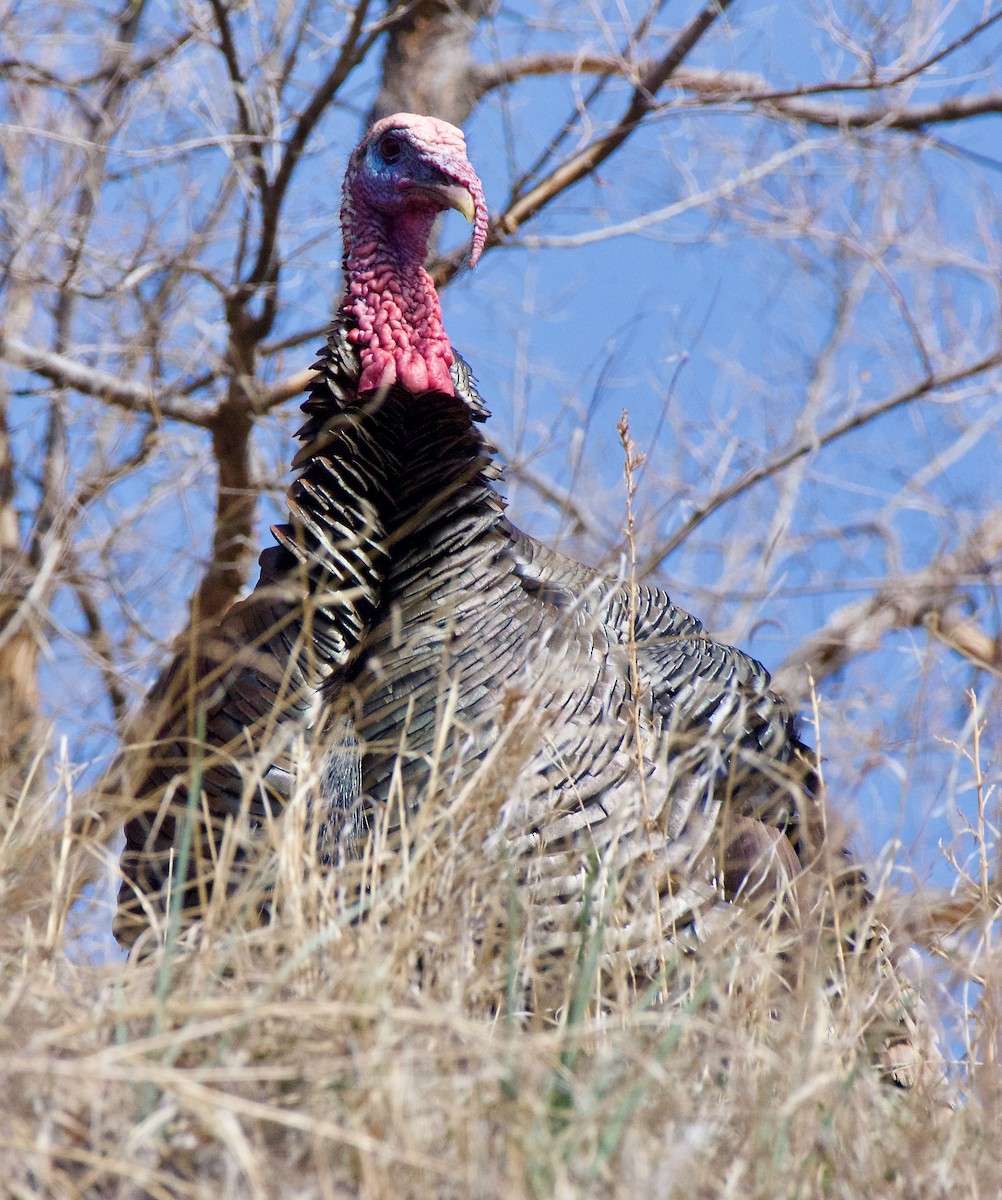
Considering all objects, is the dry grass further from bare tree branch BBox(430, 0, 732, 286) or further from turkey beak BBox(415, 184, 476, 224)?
bare tree branch BBox(430, 0, 732, 286)

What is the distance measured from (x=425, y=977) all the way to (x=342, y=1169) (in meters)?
0.44

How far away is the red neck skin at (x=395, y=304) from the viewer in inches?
130

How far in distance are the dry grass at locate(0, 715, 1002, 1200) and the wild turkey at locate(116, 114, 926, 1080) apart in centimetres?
34

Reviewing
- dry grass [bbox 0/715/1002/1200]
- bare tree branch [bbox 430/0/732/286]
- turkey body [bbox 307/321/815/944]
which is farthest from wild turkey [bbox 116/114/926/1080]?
bare tree branch [bbox 430/0/732/286]

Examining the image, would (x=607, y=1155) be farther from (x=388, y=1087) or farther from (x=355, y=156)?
(x=355, y=156)

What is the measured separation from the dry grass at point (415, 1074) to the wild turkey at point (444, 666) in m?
0.34

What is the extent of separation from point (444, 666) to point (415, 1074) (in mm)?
792

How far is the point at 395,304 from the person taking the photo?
3.44 m

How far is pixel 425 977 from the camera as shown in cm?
205

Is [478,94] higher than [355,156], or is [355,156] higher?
[478,94]

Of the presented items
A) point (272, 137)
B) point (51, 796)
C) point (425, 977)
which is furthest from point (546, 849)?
point (272, 137)

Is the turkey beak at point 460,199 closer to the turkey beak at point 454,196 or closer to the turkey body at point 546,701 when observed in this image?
the turkey beak at point 454,196

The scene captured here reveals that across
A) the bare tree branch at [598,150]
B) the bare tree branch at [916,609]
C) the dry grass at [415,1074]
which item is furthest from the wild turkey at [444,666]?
the bare tree branch at [916,609]

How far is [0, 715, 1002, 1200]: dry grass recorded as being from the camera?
1565 mm
